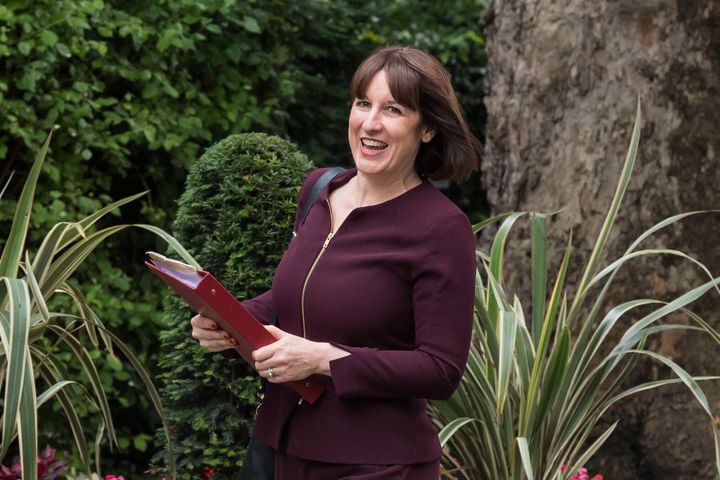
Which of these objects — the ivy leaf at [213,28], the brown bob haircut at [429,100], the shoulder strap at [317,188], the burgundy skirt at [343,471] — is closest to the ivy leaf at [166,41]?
the ivy leaf at [213,28]

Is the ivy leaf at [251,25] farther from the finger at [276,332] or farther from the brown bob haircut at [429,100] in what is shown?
the finger at [276,332]

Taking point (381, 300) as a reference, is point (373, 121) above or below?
above

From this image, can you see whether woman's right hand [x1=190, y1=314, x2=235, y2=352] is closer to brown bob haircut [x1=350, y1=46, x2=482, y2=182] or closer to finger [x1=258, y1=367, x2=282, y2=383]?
finger [x1=258, y1=367, x2=282, y2=383]

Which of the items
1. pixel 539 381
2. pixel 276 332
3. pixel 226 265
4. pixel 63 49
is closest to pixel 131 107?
pixel 63 49

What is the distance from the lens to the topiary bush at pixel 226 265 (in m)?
3.83

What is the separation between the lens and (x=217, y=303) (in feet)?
7.79

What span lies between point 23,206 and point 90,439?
1870 millimetres

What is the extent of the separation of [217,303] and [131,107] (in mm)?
2998

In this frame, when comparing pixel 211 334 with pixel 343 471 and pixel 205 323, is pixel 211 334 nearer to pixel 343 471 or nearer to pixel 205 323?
pixel 205 323

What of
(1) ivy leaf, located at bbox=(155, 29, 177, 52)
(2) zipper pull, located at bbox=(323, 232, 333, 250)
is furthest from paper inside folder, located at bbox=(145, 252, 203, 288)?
(1) ivy leaf, located at bbox=(155, 29, 177, 52)

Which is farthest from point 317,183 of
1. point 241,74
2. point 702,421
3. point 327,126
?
point 327,126

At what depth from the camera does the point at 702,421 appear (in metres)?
5.00

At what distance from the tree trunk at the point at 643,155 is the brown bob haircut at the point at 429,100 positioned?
8.35 ft

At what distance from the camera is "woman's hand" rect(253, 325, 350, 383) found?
2.39 meters
